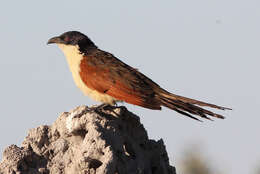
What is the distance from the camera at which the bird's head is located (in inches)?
308

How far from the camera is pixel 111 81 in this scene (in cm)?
744

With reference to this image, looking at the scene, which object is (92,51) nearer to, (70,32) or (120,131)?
(70,32)

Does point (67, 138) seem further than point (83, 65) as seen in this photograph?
No

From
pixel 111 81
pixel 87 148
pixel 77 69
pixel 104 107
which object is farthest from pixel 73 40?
pixel 87 148

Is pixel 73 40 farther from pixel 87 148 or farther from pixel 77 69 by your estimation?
pixel 87 148

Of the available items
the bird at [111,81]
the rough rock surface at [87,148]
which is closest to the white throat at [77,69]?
the bird at [111,81]

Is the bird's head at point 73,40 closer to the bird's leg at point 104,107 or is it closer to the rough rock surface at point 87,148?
the bird's leg at point 104,107

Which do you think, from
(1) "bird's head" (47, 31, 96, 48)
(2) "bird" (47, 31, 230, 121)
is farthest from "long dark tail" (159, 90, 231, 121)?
(1) "bird's head" (47, 31, 96, 48)

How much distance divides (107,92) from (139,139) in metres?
1.04

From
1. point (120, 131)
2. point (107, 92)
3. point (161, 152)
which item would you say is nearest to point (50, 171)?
point (120, 131)

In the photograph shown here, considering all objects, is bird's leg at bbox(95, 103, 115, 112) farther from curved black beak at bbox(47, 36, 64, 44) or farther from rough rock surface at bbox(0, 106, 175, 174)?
curved black beak at bbox(47, 36, 64, 44)

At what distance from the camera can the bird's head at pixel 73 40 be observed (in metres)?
7.82

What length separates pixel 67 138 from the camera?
19.6ft

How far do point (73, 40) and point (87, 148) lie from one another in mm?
2528
